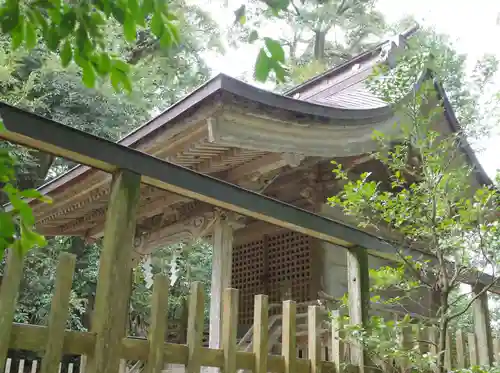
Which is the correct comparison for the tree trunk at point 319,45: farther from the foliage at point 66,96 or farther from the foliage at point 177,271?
the foliage at point 177,271

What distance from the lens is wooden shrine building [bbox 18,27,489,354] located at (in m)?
5.10

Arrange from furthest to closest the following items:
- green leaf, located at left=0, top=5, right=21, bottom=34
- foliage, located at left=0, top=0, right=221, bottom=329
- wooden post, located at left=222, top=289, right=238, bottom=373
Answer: foliage, located at left=0, top=0, right=221, bottom=329 < wooden post, located at left=222, top=289, right=238, bottom=373 < green leaf, located at left=0, top=5, right=21, bottom=34

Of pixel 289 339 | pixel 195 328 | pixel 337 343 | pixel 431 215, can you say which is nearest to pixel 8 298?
pixel 195 328

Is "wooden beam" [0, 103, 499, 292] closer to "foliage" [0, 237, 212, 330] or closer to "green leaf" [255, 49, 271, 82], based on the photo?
"green leaf" [255, 49, 271, 82]

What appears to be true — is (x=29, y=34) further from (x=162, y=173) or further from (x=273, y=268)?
(x=273, y=268)

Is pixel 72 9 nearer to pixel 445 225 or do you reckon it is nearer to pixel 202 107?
pixel 445 225

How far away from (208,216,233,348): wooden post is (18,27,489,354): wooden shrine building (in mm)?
12

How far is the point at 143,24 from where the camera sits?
5.24ft

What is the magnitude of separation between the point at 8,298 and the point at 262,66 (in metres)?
1.38

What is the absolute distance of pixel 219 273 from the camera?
6.04m

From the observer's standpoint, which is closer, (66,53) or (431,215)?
(66,53)

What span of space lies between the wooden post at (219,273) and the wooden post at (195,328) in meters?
2.93

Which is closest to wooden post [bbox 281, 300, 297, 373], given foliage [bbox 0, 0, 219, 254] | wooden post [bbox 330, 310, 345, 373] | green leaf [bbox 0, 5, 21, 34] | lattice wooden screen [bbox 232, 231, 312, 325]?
wooden post [bbox 330, 310, 345, 373]

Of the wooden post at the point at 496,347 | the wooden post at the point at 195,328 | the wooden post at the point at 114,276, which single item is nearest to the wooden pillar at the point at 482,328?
the wooden post at the point at 496,347
